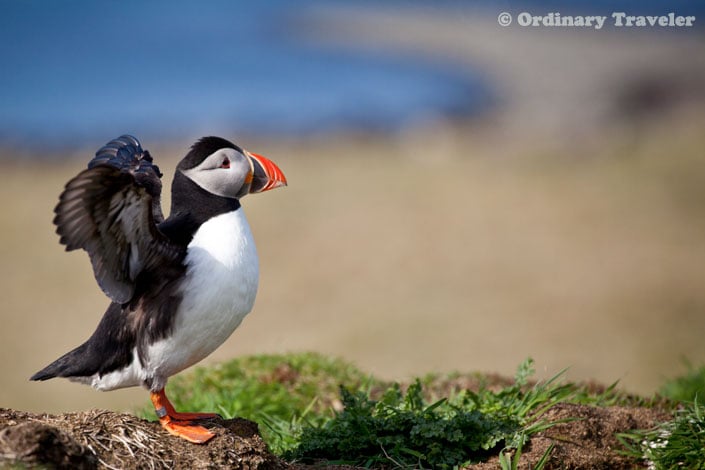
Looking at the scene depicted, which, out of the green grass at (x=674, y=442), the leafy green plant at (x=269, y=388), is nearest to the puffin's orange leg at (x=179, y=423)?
the leafy green plant at (x=269, y=388)

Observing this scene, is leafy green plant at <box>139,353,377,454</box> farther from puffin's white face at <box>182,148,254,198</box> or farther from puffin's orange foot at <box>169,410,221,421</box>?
puffin's white face at <box>182,148,254,198</box>

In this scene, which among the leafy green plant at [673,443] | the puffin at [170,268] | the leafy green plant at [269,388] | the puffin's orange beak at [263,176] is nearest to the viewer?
the puffin at [170,268]

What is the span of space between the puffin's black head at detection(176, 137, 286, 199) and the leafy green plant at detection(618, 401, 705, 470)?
2.56 meters

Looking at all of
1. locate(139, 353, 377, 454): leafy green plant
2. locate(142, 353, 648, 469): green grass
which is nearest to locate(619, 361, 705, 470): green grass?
locate(142, 353, 648, 469): green grass

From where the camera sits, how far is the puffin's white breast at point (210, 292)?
390cm

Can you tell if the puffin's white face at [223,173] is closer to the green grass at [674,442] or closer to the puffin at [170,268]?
the puffin at [170,268]

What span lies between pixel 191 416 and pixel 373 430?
1044 millimetres

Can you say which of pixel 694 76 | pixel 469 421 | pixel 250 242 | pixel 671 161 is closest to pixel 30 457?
pixel 250 242

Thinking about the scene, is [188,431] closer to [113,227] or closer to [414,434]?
[113,227]

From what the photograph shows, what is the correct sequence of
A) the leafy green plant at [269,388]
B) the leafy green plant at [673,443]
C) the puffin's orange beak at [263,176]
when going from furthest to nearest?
the leafy green plant at [269,388], the leafy green plant at [673,443], the puffin's orange beak at [263,176]

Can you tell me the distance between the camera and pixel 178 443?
153 inches

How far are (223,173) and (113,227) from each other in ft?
2.06

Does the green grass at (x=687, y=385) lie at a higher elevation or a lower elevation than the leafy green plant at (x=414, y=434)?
lower

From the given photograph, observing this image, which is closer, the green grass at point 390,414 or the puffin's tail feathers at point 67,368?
the puffin's tail feathers at point 67,368
